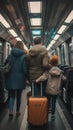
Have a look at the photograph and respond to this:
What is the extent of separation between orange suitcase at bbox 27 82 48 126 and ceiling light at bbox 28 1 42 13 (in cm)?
305

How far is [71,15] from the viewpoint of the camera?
6875 mm

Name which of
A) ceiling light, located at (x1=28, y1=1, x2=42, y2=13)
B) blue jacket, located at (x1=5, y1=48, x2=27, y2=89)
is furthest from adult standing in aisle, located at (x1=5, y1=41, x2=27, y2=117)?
ceiling light, located at (x1=28, y1=1, x2=42, y2=13)

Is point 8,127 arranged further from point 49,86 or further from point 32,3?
point 32,3

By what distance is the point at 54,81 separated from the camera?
4.39 metres

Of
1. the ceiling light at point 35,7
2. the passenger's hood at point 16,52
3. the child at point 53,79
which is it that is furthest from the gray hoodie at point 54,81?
the ceiling light at point 35,7

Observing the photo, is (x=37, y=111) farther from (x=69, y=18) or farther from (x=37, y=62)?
(x=69, y=18)

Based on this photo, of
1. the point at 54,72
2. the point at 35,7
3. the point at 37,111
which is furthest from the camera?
the point at 35,7

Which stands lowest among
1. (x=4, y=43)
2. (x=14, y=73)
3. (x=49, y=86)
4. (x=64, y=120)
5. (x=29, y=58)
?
(x=64, y=120)

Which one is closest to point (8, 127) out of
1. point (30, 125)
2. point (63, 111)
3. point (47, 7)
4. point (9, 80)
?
point (30, 125)

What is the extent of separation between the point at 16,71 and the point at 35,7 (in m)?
2.68

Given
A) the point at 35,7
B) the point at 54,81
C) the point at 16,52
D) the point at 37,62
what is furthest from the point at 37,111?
the point at 35,7

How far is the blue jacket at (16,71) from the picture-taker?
4.49 metres

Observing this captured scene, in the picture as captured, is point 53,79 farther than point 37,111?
Yes

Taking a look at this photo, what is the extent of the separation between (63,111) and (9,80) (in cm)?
166
